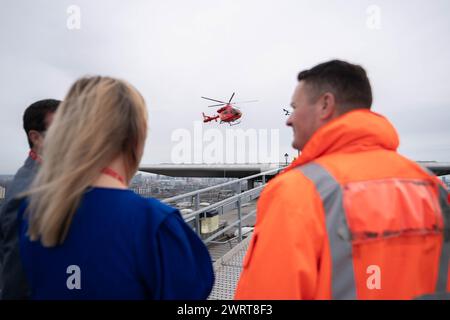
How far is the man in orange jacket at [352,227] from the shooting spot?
2.97 feet

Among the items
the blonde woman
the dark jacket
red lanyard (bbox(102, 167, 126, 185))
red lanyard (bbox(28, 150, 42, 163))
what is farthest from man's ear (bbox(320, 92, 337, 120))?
red lanyard (bbox(28, 150, 42, 163))

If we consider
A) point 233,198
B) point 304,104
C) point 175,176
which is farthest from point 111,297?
point 175,176

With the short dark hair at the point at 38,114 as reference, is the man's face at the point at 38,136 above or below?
below

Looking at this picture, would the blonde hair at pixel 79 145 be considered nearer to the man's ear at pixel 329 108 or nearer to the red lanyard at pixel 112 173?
the red lanyard at pixel 112 173

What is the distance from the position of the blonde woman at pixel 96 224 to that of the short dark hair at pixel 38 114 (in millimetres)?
999

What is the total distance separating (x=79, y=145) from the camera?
2.96 feet

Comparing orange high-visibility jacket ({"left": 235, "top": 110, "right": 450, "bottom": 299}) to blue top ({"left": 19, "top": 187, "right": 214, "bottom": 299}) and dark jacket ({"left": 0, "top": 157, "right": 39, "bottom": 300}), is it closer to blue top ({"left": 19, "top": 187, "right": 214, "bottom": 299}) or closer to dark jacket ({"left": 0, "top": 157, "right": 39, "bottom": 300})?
blue top ({"left": 19, "top": 187, "right": 214, "bottom": 299})

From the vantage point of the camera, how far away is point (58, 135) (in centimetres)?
95

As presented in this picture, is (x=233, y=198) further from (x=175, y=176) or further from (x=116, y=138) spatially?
(x=175, y=176)

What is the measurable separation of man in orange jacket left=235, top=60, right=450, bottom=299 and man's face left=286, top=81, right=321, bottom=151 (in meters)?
0.14

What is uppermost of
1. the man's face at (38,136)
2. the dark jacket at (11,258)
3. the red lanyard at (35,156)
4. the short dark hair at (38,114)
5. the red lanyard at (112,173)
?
the short dark hair at (38,114)

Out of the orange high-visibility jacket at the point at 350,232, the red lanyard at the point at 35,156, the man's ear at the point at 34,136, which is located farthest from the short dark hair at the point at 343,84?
the man's ear at the point at 34,136

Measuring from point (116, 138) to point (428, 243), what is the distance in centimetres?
130

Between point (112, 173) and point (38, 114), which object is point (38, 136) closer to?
point (38, 114)
